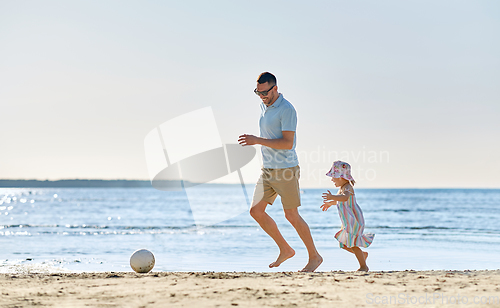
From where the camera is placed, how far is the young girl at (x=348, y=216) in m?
5.36

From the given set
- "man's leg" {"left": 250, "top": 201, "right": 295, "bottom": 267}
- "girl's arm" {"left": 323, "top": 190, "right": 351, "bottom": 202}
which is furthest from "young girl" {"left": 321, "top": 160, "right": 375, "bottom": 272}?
"man's leg" {"left": 250, "top": 201, "right": 295, "bottom": 267}

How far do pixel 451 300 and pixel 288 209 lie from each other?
203 cm

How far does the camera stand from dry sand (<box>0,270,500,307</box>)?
3438mm

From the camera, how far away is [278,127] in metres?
5.07

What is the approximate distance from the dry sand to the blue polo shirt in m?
1.18

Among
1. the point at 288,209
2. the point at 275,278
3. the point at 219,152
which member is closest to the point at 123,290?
the point at 275,278

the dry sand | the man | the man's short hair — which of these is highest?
the man's short hair

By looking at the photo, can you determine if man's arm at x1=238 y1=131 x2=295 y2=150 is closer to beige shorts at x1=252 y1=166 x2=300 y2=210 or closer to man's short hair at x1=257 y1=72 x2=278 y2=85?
beige shorts at x1=252 y1=166 x2=300 y2=210

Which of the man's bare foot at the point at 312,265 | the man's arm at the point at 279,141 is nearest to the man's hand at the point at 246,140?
the man's arm at the point at 279,141

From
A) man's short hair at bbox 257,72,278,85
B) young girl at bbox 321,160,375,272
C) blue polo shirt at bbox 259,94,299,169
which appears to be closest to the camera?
blue polo shirt at bbox 259,94,299,169

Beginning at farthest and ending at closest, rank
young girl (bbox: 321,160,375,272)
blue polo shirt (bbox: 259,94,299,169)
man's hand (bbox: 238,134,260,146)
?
1. young girl (bbox: 321,160,375,272)
2. blue polo shirt (bbox: 259,94,299,169)
3. man's hand (bbox: 238,134,260,146)

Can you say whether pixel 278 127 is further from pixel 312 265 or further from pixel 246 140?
pixel 312 265

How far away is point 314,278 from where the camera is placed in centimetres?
429

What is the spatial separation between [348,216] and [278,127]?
135 centimetres
